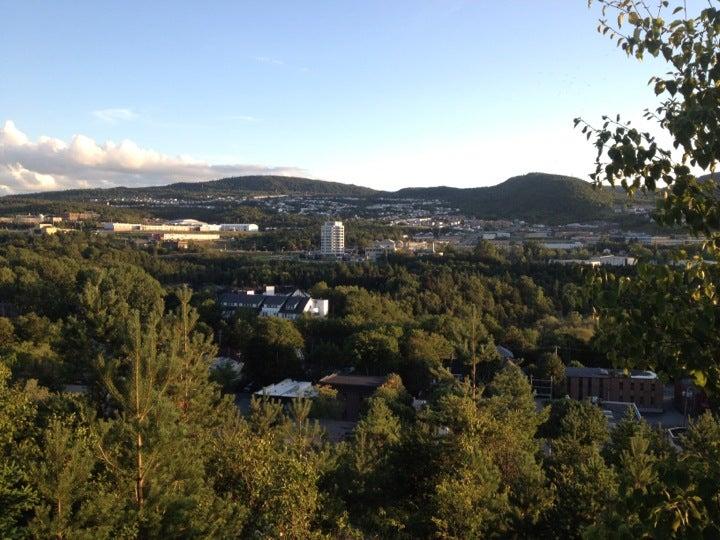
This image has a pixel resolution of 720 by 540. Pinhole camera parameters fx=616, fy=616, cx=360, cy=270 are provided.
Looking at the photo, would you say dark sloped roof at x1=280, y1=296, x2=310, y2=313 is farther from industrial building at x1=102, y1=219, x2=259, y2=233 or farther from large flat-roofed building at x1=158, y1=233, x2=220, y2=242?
industrial building at x1=102, y1=219, x2=259, y2=233

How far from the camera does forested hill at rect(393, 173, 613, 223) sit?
7475 cm

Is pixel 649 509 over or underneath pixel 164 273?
over

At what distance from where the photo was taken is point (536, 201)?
8425 centimetres

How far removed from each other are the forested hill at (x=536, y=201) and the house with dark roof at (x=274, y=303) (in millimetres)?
34340

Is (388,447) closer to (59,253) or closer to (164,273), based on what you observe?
(164,273)

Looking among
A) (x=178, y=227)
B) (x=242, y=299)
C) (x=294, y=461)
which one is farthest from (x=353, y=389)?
(x=178, y=227)

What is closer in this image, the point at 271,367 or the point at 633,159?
the point at 633,159

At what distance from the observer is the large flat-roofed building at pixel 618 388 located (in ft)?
83.7

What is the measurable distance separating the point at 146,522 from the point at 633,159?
636cm

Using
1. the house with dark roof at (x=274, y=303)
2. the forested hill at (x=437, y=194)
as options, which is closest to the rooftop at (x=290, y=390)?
the house with dark roof at (x=274, y=303)

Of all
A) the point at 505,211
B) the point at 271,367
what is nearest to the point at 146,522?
the point at 271,367

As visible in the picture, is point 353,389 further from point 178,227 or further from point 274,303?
point 178,227

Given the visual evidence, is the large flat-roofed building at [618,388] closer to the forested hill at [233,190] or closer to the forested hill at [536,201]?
the forested hill at [536,201]

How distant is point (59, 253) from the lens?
1983 inches
